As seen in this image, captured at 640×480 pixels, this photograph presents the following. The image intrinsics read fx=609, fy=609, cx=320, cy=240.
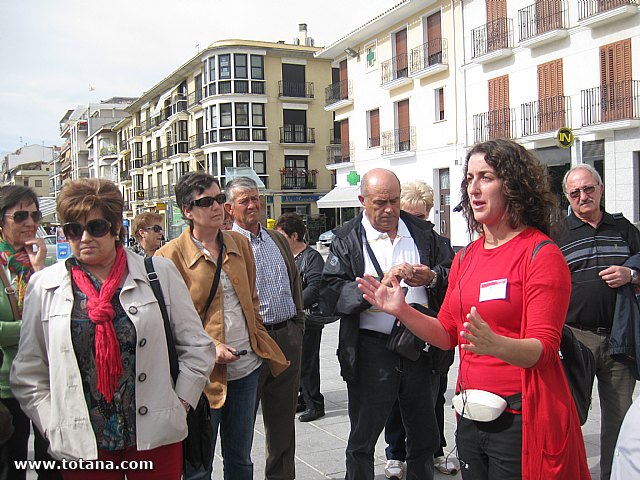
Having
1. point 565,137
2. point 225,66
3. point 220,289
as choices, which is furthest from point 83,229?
point 225,66

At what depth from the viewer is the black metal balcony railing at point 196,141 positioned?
4838 centimetres

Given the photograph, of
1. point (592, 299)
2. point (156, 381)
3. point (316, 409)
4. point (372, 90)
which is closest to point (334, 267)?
point (156, 381)

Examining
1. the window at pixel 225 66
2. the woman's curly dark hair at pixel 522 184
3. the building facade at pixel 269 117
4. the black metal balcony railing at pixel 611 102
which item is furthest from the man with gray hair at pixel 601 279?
the window at pixel 225 66

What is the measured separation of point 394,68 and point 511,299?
2786 centimetres

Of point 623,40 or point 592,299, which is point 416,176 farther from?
point 592,299

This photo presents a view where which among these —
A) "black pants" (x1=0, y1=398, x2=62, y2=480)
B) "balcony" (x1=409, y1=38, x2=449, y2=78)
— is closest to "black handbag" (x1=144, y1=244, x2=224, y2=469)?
"black pants" (x1=0, y1=398, x2=62, y2=480)

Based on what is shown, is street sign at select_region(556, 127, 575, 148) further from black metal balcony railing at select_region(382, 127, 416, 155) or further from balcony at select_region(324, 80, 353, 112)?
balcony at select_region(324, 80, 353, 112)

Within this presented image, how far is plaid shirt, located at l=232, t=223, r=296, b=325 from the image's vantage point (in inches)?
167

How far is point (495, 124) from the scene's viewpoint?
23.5 metres

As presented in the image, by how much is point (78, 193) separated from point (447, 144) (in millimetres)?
24378

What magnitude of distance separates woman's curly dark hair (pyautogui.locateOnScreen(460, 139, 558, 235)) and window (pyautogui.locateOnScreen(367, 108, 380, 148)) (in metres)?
28.4

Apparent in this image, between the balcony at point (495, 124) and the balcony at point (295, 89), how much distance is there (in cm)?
2320

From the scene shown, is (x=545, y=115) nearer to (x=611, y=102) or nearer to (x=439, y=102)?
(x=611, y=102)

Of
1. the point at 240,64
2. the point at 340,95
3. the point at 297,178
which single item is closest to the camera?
the point at 340,95
